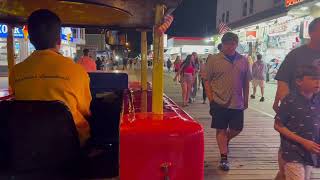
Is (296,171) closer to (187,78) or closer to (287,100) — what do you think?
(287,100)

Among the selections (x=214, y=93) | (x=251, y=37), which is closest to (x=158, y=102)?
(x=214, y=93)

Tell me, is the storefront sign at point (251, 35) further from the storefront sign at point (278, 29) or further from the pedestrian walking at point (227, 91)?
the pedestrian walking at point (227, 91)

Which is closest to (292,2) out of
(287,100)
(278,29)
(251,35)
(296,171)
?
(278,29)

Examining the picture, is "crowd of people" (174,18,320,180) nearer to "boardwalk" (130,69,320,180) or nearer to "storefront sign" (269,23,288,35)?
"boardwalk" (130,69,320,180)

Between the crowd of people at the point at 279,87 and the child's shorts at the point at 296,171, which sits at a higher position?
the crowd of people at the point at 279,87

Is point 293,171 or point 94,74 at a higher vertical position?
point 94,74

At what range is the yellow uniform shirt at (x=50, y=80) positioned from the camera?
98.6 inches

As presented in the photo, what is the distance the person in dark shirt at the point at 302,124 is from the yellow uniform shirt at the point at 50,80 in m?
1.68

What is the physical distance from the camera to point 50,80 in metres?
2.50

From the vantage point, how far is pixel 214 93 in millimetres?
5461

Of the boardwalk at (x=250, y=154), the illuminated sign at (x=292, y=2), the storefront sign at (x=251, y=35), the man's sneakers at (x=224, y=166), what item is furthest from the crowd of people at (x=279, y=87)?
the storefront sign at (x=251, y=35)

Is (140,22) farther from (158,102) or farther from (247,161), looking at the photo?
(247,161)

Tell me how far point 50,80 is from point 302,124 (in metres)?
2.00

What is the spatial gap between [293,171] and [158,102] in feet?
4.29
